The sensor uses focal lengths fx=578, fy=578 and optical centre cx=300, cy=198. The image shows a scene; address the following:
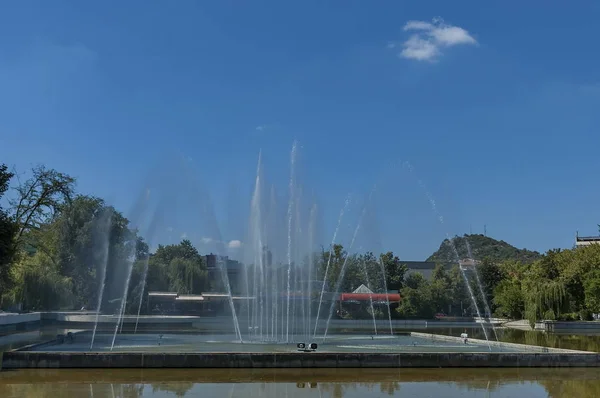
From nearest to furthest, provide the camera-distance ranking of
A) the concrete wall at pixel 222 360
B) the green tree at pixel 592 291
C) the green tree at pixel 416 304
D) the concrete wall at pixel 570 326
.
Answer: the concrete wall at pixel 222 360
the concrete wall at pixel 570 326
the green tree at pixel 592 291
the green tree at pixel 416 304

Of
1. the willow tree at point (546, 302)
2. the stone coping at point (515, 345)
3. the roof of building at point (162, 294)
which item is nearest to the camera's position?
the stone coping at point (515, 345)

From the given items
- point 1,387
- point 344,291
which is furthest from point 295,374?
point 344,291

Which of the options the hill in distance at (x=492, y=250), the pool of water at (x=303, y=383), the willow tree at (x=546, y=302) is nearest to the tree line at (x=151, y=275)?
the willow tree at (x=546, y=302)

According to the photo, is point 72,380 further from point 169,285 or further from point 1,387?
point 169,285

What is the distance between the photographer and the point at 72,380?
649 inches

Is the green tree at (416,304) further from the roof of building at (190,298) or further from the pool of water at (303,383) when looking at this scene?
the pool of water at (303,383)

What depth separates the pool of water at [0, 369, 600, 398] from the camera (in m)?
14.7

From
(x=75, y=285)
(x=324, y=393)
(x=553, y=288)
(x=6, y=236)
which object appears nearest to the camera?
(x=324, y=393)

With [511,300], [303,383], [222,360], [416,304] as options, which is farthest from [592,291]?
[303,383]

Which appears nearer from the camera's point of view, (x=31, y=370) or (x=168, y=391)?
(x=168, y=391)

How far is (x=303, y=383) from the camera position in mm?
16297

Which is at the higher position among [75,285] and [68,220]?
[68,220]

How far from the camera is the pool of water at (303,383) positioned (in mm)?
14672

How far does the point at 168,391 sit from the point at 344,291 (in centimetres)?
5629
